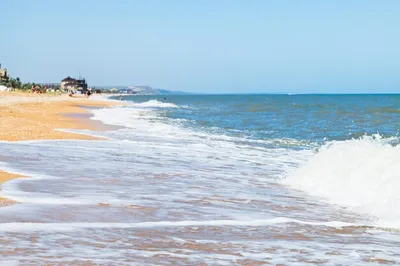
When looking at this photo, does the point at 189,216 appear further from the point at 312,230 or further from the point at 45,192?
the point at 45,192

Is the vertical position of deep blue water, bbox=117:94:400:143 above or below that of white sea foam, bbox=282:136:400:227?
below

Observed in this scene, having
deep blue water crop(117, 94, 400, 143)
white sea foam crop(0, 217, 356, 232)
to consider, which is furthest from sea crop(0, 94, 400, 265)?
deep blue water crop(117, 94, 400, 143)

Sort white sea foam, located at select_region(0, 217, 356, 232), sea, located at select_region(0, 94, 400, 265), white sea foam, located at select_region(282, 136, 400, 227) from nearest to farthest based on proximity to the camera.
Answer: sea, located at select_region(0, 94, 400, 265), white sea foam, located at select_region(0, 217, 356, 232), white sea foam, located at select_region(282, 136, 400, 227)

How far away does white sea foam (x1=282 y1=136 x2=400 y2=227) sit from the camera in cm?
930

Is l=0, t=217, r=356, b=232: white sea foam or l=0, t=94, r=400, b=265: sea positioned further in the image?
→ l=0, t=217, r=356, b=232: white sea foam

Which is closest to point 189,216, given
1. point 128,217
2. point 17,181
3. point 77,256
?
point 128,217

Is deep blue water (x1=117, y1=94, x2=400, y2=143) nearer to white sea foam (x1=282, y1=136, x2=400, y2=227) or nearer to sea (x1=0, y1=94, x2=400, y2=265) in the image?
white sea foam (x1=282, y1=136, x2=400, y2=227)

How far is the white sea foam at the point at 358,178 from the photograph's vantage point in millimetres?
9297

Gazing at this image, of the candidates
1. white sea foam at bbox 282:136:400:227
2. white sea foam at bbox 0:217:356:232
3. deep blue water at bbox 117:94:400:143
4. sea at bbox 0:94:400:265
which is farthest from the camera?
deep blue water at bbox 117:94:400:143

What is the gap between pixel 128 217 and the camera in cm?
757

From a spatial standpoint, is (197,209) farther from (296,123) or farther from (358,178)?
(296,123)

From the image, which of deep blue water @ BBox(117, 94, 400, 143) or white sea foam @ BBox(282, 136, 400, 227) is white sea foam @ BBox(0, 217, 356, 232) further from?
deep blue water @ BBox(117, 94, 400, 143)

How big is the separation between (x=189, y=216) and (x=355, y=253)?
7.73 ft

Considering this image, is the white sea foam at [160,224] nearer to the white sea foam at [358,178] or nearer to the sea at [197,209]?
the sea at [197,209]
